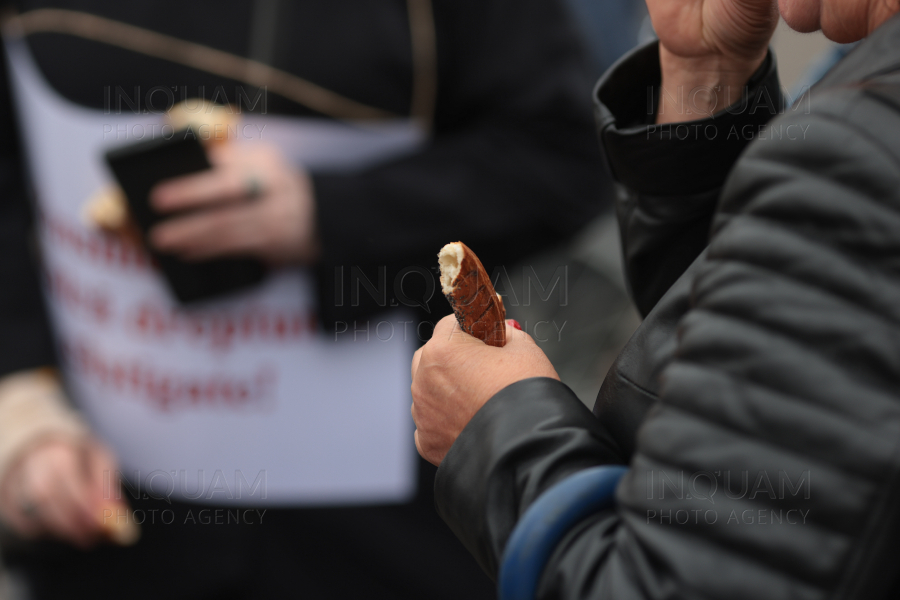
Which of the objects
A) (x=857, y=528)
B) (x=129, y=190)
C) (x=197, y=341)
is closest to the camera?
(x=857, y=528)

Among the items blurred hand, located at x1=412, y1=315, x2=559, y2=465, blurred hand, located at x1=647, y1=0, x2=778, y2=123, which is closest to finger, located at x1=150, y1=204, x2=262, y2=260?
blurred hand, located at x1=412, y1=315, x2=559, y2=465

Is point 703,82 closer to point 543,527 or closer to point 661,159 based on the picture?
point 661,159

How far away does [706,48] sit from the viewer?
3.18 feet

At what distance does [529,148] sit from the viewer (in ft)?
5.60

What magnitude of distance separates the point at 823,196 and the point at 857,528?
24 cm

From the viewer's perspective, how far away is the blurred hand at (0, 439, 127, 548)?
165cm

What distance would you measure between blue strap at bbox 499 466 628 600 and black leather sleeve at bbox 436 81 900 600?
5cm

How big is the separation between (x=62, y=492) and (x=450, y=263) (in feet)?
4.03

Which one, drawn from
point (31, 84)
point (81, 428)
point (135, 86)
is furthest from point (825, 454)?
point (31, 84)

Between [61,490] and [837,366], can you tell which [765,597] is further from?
[61,490]

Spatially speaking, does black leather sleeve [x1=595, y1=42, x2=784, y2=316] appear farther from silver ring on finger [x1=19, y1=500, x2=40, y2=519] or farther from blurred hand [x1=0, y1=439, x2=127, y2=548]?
silver ring on finger [x1=19, y1=500, x2=40, y2=519]

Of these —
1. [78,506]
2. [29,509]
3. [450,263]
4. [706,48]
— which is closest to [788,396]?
[450,263]

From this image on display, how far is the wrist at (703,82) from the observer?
0.98 metres

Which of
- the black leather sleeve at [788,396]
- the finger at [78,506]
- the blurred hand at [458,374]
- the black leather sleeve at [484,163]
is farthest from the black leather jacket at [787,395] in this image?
the finger at [78,506]
